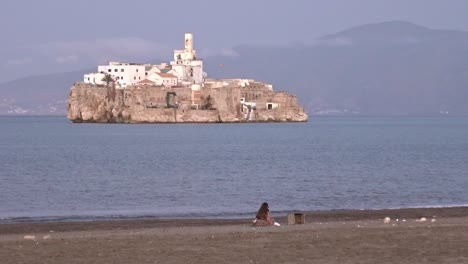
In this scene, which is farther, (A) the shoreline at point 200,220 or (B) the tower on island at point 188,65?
A: (B) the tower on island at point 188,65

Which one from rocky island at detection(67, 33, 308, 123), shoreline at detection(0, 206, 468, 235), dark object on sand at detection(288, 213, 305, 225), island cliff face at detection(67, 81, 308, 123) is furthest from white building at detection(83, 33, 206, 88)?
dark object on sand at detection(288, 213, 305, 225)

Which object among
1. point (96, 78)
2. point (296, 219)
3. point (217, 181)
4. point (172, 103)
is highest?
point (96, 78)

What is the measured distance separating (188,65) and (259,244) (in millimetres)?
126097

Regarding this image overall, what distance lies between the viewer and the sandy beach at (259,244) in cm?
1356

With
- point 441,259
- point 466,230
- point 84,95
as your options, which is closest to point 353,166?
point 466,230

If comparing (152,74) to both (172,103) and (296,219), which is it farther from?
(296,219)

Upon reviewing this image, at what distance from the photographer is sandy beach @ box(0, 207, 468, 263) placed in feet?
44.5

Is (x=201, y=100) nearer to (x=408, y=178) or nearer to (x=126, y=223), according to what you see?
(x=408, y=178)

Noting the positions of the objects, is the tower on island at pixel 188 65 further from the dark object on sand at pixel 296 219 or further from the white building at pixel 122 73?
the dark object on sand at pixel 296 219

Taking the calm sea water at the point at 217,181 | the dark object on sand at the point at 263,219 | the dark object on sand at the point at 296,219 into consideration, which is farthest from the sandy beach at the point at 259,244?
the calm sea water at the point at 217,181

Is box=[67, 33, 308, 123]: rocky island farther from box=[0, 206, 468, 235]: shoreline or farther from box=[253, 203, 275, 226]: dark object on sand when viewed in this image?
box=[253, 203, 275, 226]: dark object on sand

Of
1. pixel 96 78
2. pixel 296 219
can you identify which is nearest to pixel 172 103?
pixel 96 78

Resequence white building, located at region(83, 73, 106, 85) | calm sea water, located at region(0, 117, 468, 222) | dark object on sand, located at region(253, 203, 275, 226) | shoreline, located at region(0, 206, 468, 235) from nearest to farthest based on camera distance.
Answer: dark object on sand, located at region(253, 203, 275, 226) → shoreline, located at region(0, 206, 468, 235) → calm sea water, located at region(0, 117, 468, 222) → white building, located at region(83, 73, 106, 85)

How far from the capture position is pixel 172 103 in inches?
4936
